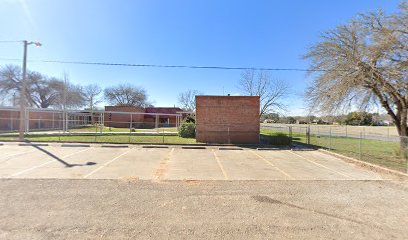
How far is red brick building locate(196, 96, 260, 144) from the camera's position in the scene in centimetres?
1708

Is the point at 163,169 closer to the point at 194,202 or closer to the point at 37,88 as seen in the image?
the point at 194,202

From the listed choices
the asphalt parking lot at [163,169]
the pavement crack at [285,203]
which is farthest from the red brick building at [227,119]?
the pavement crack at [285,203]

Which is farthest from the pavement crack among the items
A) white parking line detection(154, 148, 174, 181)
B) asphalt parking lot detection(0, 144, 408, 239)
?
white parking line detection(154, 148, 174, 181)

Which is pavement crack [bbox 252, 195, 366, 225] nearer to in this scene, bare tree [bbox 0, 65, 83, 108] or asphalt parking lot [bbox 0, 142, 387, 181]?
asphalt parking lot [bbox 0, 142, 387, 181]

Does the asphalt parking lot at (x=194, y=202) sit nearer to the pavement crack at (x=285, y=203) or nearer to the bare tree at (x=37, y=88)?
the pavement crack at (x=285, y=203)

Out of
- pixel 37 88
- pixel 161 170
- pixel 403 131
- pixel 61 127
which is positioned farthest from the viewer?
pixel 37 88

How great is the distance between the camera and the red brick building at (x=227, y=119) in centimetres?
1708

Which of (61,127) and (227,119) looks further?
(61,127)

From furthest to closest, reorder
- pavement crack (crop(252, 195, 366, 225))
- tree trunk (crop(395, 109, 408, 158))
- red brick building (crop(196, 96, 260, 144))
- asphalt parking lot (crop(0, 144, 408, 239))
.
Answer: red brick building (crop(196, 96, 260, 144))
tree trunk (crop(395, 109, 408, 158))
pavement crack (crop(252, 195, 366, 225))
asphalt parking lot (crop(0, 144, 408, 239))

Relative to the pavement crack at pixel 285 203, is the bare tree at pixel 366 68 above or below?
above

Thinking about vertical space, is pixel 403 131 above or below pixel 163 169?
above

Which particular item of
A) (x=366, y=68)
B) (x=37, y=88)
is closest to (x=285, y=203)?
(x=366, y=68)

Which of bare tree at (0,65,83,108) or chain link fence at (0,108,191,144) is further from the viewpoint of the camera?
bare tree at (0,65,83,108)

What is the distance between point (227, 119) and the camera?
1717 cm
